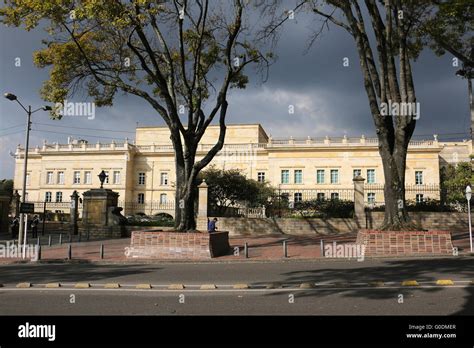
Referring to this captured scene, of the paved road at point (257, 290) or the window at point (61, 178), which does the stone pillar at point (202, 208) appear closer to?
the paved road at point (257, 290)

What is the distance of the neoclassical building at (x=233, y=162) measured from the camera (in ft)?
184

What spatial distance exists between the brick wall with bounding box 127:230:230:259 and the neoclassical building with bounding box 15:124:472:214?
135 feet

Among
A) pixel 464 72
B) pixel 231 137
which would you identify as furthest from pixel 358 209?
pixel 231 137

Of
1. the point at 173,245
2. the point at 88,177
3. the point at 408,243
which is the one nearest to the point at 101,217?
the point at 173,245

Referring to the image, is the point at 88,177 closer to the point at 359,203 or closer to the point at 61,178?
the point at 61,178

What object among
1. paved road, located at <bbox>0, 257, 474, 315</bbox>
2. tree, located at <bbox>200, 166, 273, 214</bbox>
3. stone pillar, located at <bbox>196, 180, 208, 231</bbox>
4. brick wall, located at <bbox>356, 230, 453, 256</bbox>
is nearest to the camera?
paved road, located at <bbox>0, 257, 474, 315</bbox>

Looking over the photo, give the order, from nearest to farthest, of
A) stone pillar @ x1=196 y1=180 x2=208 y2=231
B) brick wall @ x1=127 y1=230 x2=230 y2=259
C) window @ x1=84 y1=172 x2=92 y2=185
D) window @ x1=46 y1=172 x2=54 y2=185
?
brick wall @ x1=127 y1=230 x2=230 y2=259, stone pillar @ x1=196 y1=180 x2=208 y2=231, window @ x1=84 y1=172 x2=92 y2=185, window @ x1=46 y1=172 x2=54 y2=185

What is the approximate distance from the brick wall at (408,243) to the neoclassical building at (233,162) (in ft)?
132

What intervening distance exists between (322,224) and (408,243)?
414 inches

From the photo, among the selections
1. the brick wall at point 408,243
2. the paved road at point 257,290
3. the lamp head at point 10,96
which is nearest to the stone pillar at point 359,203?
the brick wall at point 408,243

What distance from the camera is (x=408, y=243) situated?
45.2 ft

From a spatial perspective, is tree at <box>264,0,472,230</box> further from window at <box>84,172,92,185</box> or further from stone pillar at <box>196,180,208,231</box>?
window at <box>84,172,92,185</box>

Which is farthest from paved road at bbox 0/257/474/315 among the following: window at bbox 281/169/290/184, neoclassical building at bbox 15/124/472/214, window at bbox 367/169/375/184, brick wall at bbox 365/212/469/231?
window at bbox 281/169/290/184

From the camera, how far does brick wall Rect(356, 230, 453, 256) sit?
13688mm
